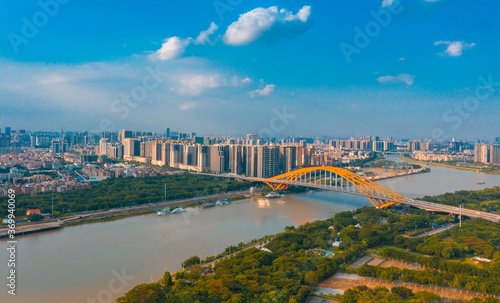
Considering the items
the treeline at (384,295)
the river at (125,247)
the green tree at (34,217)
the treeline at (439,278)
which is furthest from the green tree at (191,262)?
the green tree at (34,217)

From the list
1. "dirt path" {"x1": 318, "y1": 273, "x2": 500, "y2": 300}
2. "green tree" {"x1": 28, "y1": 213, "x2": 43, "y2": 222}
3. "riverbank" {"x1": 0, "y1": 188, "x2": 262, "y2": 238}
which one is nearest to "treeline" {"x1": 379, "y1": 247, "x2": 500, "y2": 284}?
"dirt path" {"x1": 318, "y1": 273, "x2": 500, "y2": 300}

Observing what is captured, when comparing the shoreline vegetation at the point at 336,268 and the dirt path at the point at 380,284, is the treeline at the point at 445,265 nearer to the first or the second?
the shoreline vegetation at the point at 336,268

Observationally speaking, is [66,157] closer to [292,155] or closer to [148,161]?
[148,161]

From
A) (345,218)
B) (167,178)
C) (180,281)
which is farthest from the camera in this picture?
(167,178)

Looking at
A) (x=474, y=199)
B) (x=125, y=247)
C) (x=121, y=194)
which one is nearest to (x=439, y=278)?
(x=125, y=247)

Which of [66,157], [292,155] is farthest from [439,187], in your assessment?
[66,157]

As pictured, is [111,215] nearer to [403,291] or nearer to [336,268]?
[336,268]

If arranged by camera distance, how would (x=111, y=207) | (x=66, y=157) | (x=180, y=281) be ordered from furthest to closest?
(x=66, y=157) → (x=111, y=207) → (x=180, y=281)
